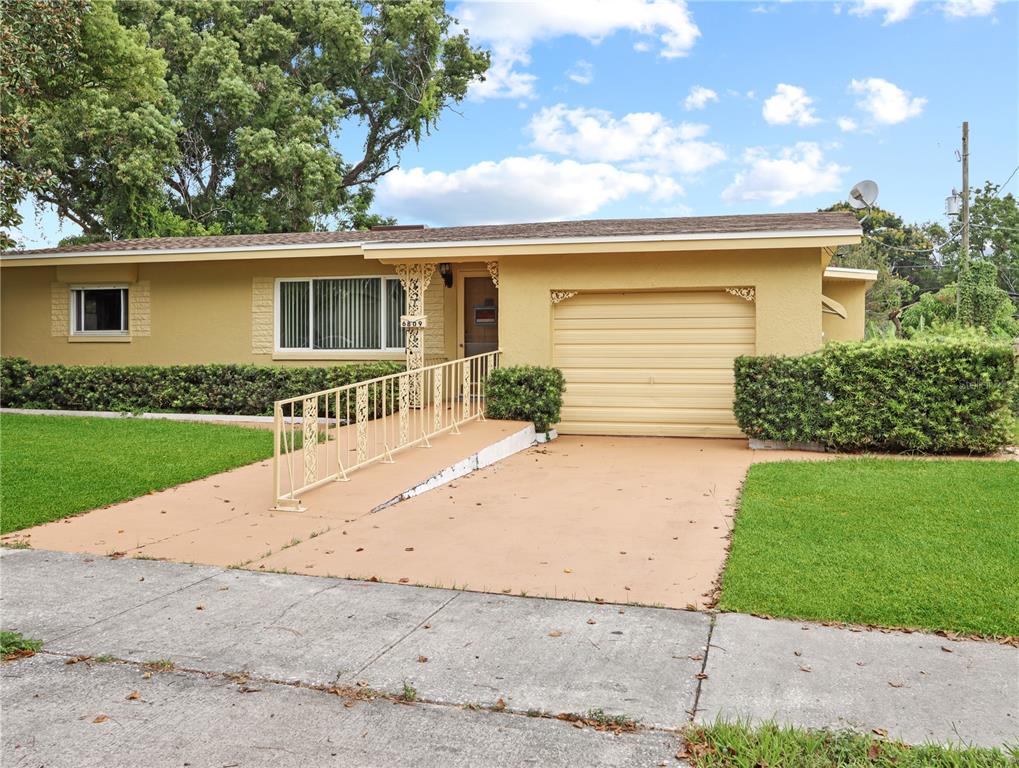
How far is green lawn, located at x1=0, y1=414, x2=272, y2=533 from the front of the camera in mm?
7457

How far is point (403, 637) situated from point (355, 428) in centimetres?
669

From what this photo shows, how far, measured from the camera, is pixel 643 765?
2.92 metres

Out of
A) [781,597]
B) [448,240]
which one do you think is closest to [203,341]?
A: [448,240]

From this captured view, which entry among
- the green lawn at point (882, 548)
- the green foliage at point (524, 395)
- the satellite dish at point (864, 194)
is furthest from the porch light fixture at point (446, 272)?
the satellite dish at point (864, 194)

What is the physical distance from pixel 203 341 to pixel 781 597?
13.4 m

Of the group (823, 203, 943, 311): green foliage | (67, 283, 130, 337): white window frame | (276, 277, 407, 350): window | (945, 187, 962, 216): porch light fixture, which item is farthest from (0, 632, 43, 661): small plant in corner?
(823, 203, 943, 311): green foliage

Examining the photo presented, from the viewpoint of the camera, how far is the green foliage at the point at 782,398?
10.5 meters

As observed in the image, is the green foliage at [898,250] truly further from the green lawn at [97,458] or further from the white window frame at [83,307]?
the green lawn at [97,458]

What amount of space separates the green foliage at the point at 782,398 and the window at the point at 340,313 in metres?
6.40

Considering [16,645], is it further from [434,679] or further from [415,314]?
[415,314]

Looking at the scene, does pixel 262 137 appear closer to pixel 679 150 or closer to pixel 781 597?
pixel 679 150

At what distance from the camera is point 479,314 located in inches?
575

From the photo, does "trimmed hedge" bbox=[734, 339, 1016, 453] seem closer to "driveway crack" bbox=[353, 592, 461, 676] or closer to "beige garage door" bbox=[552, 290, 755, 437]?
"beige garage door" bbox=[552, 290, 755, 437]

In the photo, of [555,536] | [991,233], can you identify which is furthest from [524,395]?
[991,233]
